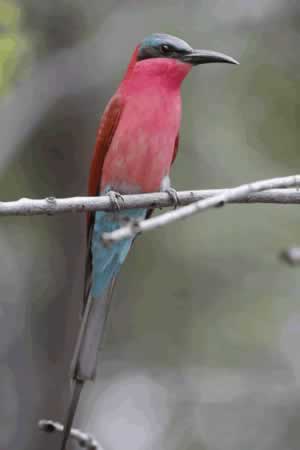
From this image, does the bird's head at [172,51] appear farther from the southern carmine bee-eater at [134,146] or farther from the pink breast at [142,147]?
the pink breast at [142,147]

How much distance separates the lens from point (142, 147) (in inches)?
168

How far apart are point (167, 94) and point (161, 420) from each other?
11.4 feet

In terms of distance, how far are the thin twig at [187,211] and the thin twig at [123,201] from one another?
157 mm

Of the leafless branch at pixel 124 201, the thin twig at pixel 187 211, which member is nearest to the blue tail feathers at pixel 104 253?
the leafless branch at pixel 124 201

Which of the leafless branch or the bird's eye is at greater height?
the bird's eye

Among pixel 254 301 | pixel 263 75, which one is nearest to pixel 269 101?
pixel 263 75

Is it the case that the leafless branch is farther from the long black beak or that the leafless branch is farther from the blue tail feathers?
the long black beak

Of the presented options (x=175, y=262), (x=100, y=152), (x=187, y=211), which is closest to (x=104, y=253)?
(x=100, y=152)

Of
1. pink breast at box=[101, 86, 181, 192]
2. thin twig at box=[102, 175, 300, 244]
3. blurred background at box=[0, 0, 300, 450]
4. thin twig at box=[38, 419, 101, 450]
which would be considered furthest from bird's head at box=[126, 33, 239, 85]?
blurred background at box=[0, 0, 300, 450]

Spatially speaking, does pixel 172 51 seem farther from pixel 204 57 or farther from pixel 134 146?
pixel 134 146

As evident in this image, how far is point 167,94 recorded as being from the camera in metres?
4.39

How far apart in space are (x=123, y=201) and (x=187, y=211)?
3.79ft

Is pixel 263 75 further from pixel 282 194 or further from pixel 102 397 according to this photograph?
pixel 282 194

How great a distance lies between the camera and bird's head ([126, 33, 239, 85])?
4.36 m
